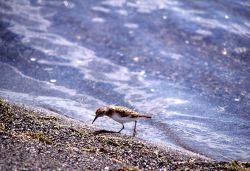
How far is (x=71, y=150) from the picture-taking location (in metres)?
8.45

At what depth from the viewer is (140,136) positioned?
1212cm

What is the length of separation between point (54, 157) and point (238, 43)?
14241 mm

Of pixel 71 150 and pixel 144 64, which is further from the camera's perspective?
pixel 144 64

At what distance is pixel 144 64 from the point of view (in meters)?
18.5

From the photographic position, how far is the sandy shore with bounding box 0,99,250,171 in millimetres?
7590

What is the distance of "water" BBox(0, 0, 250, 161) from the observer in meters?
13.1

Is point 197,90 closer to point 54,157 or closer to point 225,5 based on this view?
point 54,157

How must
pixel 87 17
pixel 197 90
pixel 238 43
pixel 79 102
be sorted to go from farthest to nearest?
pixel 87 17
pixel 238 43
pixel 197 90
pixel 79 102

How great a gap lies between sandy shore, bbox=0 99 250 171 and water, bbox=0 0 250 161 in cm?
196

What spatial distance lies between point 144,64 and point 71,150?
10.4 metres

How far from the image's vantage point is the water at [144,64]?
1315 cm

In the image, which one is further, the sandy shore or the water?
the water

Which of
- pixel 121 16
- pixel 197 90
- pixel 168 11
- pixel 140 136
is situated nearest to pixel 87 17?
pixel 121 16

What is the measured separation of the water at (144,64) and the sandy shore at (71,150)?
6.43 feet
